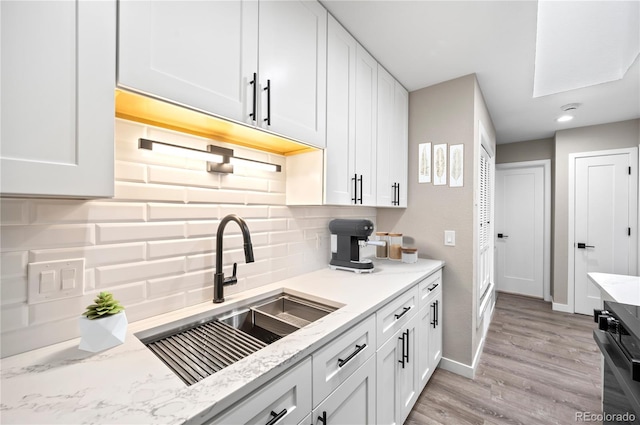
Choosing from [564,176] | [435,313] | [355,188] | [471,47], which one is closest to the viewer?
[355,188]

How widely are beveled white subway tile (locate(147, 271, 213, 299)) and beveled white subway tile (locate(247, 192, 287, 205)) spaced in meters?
0.44

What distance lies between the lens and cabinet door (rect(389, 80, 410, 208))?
7.59 ft

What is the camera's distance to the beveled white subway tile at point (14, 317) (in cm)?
77

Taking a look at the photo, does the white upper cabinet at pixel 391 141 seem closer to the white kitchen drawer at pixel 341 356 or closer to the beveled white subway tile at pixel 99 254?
the white kitchen drawer at pixel 341 356

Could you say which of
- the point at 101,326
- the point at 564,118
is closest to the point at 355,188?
the point at 101,326

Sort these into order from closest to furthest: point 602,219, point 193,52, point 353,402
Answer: point 193,52 → point 353,402 → point 602,219

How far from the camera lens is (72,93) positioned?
66 cm

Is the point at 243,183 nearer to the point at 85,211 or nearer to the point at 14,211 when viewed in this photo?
the point at 85,211

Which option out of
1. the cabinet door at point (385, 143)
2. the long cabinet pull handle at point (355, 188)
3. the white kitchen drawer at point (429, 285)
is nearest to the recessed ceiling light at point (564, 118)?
the cabinet door at point (385, 143)

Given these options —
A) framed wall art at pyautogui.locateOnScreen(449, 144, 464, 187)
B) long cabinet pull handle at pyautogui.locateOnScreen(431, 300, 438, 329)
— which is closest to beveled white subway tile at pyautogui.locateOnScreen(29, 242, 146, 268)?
long cabinet pull handle at pyautogui.locateOnScreen(431, 300, 438, 329)

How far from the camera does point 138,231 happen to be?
1.04 meters

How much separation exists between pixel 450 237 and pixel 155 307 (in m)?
2.19

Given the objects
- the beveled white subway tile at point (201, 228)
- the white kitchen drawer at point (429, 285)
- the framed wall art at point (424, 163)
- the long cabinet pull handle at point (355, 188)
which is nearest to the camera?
the beveled white subway tile at point (201, 228)

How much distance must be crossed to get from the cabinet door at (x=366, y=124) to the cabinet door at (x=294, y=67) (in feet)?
1.32
